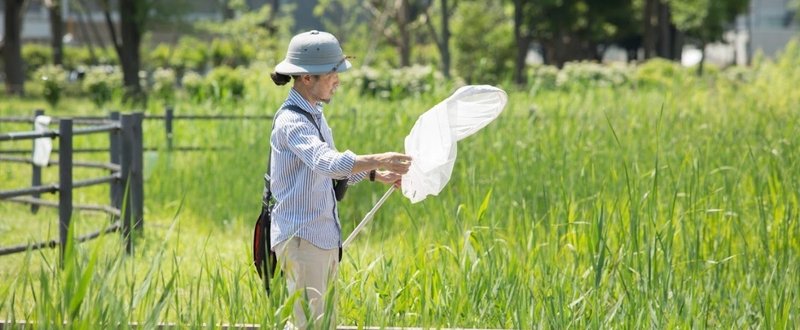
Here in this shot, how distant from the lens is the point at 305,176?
4.70m

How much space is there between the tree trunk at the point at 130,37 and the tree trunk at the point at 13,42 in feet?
12.2

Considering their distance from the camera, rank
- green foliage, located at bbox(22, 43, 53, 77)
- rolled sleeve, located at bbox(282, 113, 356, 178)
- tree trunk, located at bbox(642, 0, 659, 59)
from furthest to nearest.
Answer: green foliage, located at bbox(22, 43, 53, 77) < tree trunk, located at bbox(642, 0, 659, 59) < rolled sleeve, located at bbox(282, 113, 356, 178)

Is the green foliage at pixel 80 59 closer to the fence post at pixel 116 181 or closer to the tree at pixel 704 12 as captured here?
the tree at pixel 704 12

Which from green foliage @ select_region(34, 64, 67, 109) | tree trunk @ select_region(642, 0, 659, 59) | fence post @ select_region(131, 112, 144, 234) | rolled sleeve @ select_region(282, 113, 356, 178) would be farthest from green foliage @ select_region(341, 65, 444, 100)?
tree trunk @ select_region(642, 0, 659, 59)

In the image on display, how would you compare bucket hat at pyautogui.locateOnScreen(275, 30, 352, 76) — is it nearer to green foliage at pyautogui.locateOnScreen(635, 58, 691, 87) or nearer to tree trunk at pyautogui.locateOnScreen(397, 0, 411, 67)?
green foliage at pyautogui.locateOnScreen(635, 58, 691, 87)

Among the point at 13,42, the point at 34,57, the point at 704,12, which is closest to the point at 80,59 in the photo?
the point at 34,57

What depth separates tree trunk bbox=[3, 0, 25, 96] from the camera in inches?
1372

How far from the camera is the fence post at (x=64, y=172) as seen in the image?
27.0 feet

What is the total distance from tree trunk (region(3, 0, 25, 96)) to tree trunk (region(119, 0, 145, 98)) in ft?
12.2

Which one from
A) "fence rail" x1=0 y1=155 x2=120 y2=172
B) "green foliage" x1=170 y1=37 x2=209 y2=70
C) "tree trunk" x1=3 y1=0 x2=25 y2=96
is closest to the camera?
"fence rail" x1=0 y1=155 x2=120 y2=172

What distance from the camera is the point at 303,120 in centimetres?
464

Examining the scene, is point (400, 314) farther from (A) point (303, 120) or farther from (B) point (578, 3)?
(B) point (578, 3)

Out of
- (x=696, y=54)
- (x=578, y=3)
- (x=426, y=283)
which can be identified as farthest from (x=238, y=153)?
(x=696, y=54)

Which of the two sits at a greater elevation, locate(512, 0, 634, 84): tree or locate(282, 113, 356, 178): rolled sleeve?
locate(512, 0, 634, 84): tree
